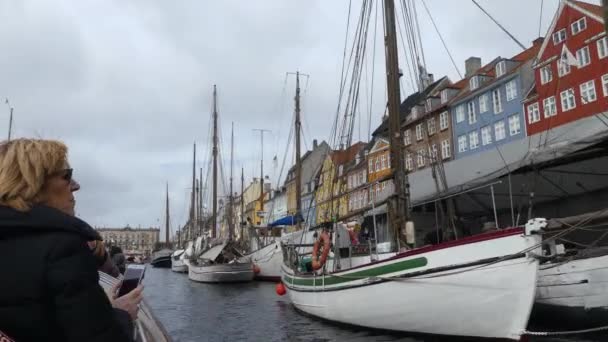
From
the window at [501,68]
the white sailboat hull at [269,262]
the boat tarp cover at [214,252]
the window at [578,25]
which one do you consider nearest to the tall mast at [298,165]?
the white sailboat hull at [269,262]

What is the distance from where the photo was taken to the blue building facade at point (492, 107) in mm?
39875

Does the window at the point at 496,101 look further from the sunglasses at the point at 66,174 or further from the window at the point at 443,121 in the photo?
the sunglasses at the point at 66,174

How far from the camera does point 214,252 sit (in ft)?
109

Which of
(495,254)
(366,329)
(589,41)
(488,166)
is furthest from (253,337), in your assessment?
(589,41)

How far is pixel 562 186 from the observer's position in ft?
52.3

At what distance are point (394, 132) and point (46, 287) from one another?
1203 centimetres

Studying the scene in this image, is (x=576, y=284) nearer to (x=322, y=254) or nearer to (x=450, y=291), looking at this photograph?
(x=450, y=291)

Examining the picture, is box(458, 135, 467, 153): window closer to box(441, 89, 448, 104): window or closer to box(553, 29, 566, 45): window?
box(441, 89, 448, 104): window

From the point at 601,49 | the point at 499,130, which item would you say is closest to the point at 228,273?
the point at 499,130

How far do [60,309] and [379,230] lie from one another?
1796 cm

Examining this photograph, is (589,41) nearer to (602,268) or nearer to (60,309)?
(602,268)

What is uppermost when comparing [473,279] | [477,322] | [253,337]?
[473,279]

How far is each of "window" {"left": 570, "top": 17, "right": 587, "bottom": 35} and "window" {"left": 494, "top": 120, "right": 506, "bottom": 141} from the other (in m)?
8.98

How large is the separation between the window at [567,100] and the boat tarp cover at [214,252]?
84.4ft
